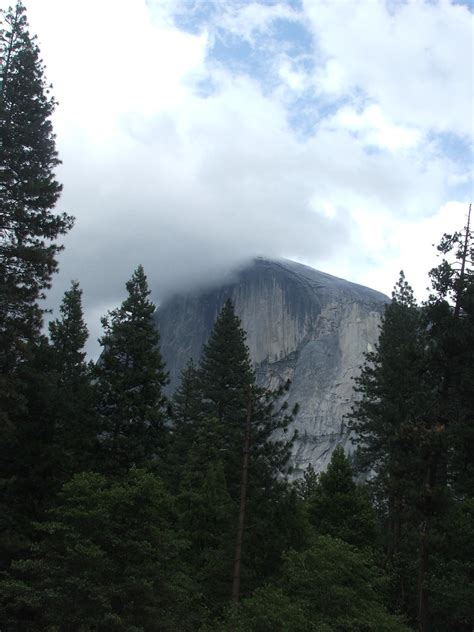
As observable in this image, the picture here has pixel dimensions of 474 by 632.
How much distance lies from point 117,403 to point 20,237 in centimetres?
729

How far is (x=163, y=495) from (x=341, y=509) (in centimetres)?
1086

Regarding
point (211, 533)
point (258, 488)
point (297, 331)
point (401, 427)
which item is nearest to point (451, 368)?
point (401, 427)

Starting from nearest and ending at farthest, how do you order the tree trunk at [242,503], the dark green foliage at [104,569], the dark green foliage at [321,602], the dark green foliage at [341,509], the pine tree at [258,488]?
the dark green foliage at [321,602]
the dark green foliage at [104,569]
the tree trunk at [242,503]
the pine tree at [258,488]
the dark green foliage at [341,509]

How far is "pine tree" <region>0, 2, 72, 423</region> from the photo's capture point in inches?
638

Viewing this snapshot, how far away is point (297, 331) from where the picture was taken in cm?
10369

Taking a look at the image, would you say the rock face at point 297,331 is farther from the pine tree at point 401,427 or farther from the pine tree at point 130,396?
the pine tree at point 130,396

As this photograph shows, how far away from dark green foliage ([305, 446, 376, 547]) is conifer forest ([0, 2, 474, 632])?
0.29 feet

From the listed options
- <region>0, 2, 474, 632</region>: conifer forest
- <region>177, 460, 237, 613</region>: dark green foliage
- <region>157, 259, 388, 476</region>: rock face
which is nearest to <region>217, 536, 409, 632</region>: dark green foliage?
<region>0, 2, 474, 632</region>: conifer forest

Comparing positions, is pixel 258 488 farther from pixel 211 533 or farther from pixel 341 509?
pixel 341 509

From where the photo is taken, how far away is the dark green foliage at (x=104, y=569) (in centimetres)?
1398

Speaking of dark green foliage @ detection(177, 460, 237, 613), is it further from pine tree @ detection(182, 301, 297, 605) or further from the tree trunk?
the tree trunk

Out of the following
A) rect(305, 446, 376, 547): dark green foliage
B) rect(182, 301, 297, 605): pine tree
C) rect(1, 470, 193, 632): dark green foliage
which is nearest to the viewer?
rect(1, 470, 193, 632): dark green foliage

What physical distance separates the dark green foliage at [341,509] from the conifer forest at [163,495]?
0.09m

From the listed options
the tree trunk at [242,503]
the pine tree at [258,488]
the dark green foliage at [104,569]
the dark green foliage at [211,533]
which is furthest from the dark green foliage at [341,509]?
the dark green foliage at [104,569]
